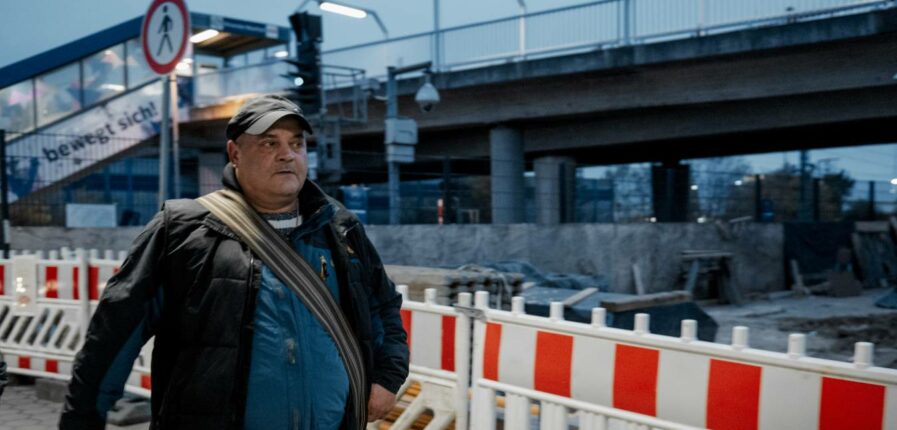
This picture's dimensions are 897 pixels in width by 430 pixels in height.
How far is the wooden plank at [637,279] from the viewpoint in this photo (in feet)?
42.2

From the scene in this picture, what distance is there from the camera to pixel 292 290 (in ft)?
7.54

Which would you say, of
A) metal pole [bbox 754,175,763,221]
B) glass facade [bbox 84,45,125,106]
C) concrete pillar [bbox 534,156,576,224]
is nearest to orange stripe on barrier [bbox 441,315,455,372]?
concrete pillar [bbox 534,156,576,224]

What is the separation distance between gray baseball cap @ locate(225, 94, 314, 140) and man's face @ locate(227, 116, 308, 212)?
0.08 feet

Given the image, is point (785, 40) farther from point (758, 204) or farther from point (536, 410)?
point (536, 410)

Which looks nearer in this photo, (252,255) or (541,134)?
(252,255)

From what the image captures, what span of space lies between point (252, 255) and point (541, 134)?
19.7 metres

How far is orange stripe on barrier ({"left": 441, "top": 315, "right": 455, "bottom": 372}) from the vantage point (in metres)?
3.86

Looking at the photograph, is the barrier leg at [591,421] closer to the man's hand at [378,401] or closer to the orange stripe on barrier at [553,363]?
the orange stripe on barrier at [553,363]

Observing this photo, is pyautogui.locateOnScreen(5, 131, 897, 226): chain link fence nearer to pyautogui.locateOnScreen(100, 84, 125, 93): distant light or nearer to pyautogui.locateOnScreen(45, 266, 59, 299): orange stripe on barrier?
pyautogui.locateOnScreen(100, 84, 125, 93): distant light

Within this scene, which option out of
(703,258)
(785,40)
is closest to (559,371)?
(703,258)

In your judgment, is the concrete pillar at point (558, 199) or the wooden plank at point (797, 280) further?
the wooden plank at point (797, 280)

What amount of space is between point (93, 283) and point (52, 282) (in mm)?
578

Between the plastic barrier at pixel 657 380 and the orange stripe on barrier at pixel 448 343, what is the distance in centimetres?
19

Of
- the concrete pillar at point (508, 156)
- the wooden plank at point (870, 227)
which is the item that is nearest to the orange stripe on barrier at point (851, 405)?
the concrete pillar at point (508, 156)
